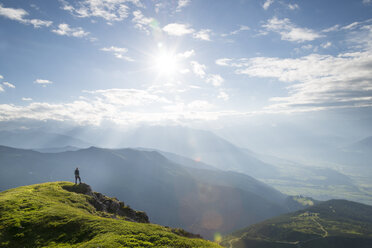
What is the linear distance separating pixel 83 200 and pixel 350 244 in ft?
816

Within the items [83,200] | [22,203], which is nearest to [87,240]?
[22,203]

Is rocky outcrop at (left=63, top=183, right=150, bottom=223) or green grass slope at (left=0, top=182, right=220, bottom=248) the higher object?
green grass slope at (left=0, top=182, right=220, bottom=248)

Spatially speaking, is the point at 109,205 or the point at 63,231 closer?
the point at 63,231

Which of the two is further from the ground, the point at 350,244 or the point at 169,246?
the point at 169,246

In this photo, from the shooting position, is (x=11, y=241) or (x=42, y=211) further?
(x=42, y=211)

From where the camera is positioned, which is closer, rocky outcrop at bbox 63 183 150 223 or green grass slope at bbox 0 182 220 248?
green grass slope at bbox 0 182 220 248

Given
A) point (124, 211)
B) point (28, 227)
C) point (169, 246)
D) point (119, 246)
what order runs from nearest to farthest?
point (119, 246), point (169, 246), point (28, 227), point (124, 211)

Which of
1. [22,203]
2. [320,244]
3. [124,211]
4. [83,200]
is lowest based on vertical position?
[320,244]

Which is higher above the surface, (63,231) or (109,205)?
(63,231)

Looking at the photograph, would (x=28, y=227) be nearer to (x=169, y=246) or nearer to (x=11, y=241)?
(x=11, y=241)

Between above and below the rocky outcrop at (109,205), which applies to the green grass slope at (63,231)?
above

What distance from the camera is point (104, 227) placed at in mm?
27547

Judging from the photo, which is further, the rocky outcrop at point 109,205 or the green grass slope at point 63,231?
the rocky outcrop at point 109,205

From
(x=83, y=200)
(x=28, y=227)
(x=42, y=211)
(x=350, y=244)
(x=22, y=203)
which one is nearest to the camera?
(x=28, y=227)
